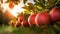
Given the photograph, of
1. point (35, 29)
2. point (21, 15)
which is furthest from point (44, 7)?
point (21, 15)

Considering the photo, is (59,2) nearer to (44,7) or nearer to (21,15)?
(44,7)

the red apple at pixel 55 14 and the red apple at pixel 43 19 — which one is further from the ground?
the red apple at pixel 55 14

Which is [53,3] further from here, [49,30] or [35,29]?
[35,29]

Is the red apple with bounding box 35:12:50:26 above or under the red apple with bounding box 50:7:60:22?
under

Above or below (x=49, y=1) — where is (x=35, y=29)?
below

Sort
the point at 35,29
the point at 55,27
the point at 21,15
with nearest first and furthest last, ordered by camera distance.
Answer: the point at 55,27 < the point at 35,29 < the point at 21,15

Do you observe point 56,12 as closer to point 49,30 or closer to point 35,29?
point 49,30

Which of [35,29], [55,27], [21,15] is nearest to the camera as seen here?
[55,27]

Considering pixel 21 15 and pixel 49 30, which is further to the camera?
pixel 21 15

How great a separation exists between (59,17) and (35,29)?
19 cm

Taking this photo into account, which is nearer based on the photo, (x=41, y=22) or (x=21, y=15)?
(x=41, y=22)

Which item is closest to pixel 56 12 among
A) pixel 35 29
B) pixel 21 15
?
pixel 35 29

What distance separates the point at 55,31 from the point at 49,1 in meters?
0.08

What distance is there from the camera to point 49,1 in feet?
1.41
